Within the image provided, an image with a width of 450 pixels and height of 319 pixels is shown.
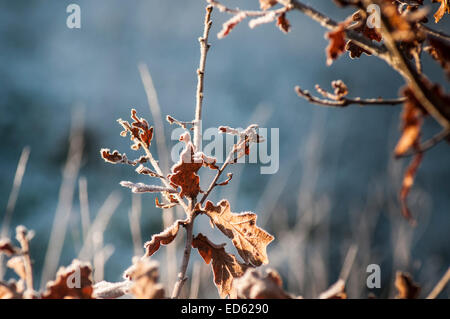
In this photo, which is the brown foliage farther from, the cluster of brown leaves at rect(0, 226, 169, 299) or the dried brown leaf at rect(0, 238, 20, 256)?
the dried brown leaf at rect(0, 238, 20, 256)

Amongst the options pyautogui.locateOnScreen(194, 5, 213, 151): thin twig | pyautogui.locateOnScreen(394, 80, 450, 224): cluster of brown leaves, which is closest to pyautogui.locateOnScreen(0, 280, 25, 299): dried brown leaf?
pyautogui.locateOnScreen(194, 5, 213, 151): thin twig

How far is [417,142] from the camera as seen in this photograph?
23 cm

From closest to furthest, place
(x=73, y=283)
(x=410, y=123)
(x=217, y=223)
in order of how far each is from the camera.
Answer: (x=410, y=123), (x=73, y=283), (x=217, y=223)

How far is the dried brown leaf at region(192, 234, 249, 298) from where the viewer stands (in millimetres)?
413

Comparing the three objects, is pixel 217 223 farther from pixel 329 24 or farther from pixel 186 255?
pixel 329 24

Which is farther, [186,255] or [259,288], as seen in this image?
[186,255]

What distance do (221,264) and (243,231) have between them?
1.9 inches

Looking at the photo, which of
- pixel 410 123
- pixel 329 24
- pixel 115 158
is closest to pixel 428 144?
pixel 410 123

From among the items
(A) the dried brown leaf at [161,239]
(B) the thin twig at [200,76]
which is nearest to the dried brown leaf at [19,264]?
(A) the dried brown leaf at [161,239]

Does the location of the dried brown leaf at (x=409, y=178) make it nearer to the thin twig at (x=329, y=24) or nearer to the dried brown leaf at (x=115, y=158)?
the thin twig at (x=329, y=24)

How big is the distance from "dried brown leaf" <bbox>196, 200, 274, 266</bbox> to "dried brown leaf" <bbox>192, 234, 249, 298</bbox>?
14mm

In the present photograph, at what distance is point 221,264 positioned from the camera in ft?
1.39

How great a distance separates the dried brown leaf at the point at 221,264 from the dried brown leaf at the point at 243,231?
1cm

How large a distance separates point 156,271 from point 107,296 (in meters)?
0.13
